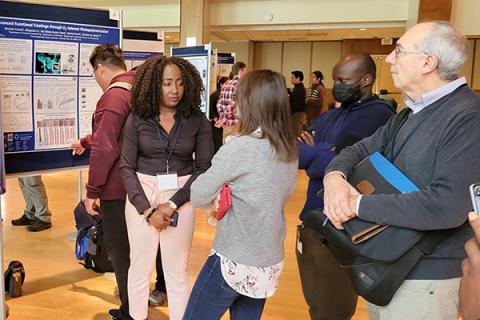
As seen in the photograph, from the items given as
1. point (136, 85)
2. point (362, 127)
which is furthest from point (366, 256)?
point (136, 85)

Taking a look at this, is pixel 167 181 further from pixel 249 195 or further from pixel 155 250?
pixel 249 195

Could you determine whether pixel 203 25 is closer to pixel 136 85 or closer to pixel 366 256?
pixel 136 85

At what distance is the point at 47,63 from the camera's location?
280cm

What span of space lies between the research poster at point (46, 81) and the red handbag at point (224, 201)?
161 cm

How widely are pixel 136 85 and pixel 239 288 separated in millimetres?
1099

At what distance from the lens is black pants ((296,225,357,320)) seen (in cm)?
190

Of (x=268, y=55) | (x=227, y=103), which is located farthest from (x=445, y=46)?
(x=268, y=55)

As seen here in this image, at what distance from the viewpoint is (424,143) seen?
122cm

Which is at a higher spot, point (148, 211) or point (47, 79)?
point (47, 79)

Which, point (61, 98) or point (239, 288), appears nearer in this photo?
point (239, 288)

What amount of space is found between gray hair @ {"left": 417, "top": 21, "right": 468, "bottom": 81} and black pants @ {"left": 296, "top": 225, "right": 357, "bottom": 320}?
35.1 inches

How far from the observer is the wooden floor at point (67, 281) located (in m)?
2.77

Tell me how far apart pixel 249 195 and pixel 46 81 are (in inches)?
72.6

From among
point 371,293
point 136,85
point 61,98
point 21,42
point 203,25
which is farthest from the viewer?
point 203,25
